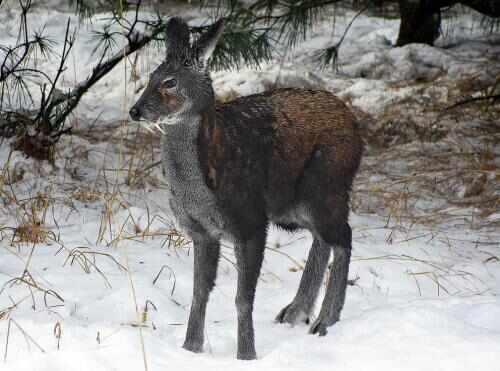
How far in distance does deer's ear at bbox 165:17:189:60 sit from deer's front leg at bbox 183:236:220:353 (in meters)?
0.85

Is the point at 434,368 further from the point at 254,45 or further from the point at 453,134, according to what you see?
the point at 453,134

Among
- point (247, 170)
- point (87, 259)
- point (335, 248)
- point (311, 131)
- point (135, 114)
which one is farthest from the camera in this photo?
point (87, 259)

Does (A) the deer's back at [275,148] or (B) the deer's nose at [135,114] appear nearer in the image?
(B) the deer's nose at [135,114]

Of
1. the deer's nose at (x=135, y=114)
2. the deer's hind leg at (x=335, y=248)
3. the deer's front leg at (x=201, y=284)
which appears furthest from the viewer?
the deer's hind leg at (x=335, y=248)

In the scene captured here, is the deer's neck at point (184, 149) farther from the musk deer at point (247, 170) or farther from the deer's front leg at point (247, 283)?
the deer's front leg at point (247, 283)

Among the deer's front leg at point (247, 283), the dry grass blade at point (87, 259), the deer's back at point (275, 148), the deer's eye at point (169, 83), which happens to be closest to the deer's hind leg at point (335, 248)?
the deer's back at point (275, 148)

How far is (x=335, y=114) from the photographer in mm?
4020

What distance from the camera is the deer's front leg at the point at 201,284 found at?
12.2 feet

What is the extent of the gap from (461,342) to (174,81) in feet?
5.39

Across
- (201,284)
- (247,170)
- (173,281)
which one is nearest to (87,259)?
(173,281)

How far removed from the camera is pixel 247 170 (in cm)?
357

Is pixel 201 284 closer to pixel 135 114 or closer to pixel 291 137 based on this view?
pixel 291 137

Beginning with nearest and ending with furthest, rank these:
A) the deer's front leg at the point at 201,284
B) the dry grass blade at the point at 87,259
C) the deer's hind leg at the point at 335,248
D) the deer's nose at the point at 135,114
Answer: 1. the deer's nose at the point at 135,114
2. the deer's front leg at the point at 201,284
3. the deer's hind leg at the point at 335,248
4. the dry grass blade at the point at 87,259

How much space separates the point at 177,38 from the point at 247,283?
1.10 metres
